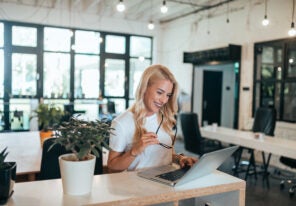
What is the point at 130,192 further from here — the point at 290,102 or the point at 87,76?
the point at 87,76

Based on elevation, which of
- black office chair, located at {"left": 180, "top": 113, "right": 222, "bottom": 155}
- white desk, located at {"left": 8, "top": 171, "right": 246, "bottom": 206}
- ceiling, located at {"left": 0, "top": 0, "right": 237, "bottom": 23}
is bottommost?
black office chair, located at {"left": 180, "top": 113, "right": 222, "bottom": 155}

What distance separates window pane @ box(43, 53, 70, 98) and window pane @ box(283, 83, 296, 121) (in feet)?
18.2

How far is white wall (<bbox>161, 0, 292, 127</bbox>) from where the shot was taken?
18.0ft

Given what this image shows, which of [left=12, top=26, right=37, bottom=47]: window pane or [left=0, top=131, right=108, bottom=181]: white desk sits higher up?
[left=12, top=26, right=37, bottom=47]: window pane

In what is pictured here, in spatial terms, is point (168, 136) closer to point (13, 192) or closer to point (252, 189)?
point (13, 192)

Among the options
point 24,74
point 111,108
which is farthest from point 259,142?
point 24,74

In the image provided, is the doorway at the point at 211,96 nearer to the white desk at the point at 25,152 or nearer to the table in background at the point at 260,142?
the table in background at the point at 260,142

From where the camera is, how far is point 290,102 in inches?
208

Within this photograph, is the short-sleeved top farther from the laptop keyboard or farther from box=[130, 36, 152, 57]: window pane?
box=[130, 36, 152, 57]: window pane

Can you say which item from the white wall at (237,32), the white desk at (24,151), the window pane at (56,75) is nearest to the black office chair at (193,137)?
the white wall at (237,32)

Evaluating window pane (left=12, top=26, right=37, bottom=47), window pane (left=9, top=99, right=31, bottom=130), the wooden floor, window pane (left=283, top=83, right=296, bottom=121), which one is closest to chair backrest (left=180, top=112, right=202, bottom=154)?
the wooden floor

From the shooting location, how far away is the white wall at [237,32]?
548cm

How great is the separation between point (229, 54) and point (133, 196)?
5.41 meters

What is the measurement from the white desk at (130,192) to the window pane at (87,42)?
7.27 metres
